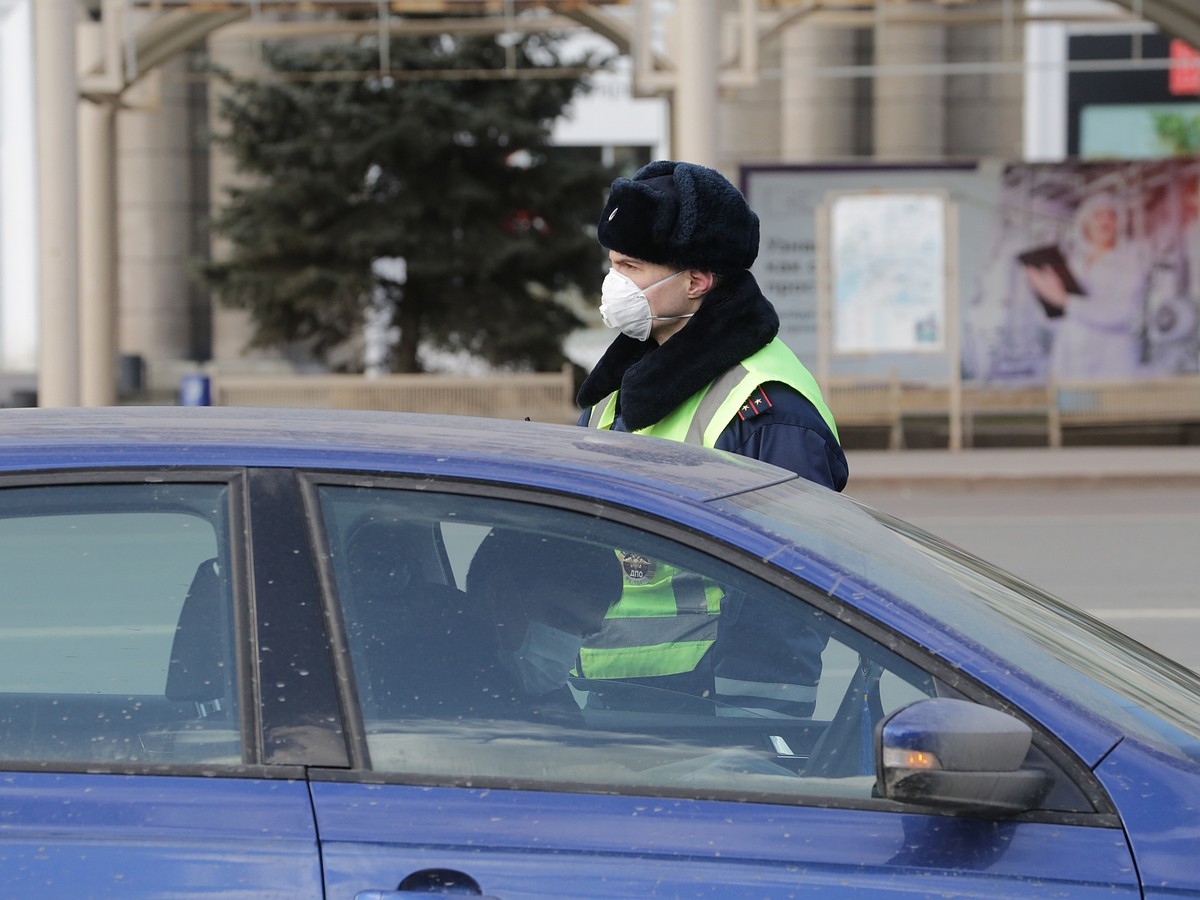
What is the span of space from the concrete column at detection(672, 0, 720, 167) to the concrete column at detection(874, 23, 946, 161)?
1281cm

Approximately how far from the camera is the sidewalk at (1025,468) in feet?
48.4

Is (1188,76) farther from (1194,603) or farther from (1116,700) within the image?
(1116,700)

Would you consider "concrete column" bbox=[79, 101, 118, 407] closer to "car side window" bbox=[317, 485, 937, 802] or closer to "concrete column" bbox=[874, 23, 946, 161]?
"concrete column" bbox=[874, 23, 946, 161]

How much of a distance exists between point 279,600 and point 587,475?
0.50 metres

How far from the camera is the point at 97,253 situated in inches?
741

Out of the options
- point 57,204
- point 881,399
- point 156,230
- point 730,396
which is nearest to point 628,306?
point 730,396

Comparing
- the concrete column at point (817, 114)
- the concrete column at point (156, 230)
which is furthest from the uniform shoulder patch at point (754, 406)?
the concrete column at point (817, 114)

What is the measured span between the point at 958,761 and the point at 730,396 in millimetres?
1327

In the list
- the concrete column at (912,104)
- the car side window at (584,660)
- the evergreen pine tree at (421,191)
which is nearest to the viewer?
the car side window at (584,660)

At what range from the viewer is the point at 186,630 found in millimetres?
2289

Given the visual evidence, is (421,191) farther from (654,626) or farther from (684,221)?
(654,626)

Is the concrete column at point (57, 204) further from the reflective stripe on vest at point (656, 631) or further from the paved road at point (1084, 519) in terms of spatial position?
the reflective stripe on vest at point (656, 631)

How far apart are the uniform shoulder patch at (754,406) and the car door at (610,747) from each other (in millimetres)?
927

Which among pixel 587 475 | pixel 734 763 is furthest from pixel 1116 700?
pixel 587 475
